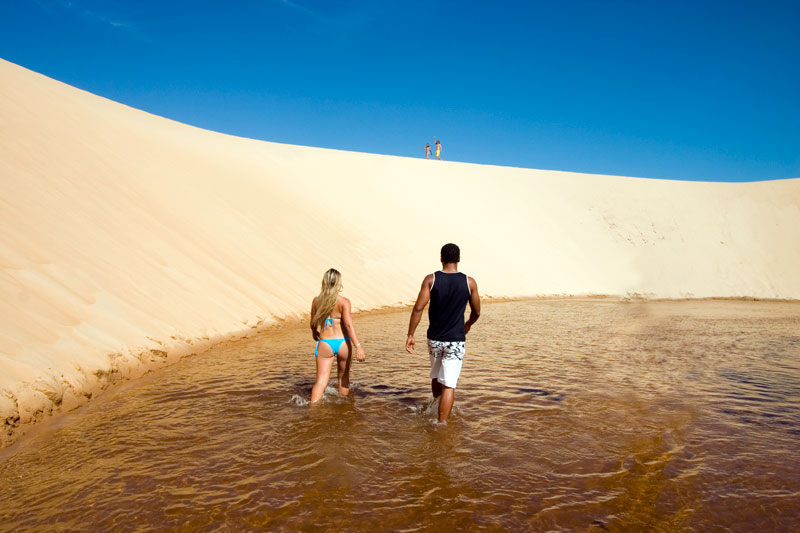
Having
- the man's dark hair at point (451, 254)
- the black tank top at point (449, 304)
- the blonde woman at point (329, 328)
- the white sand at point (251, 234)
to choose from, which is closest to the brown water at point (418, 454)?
the blonde woman at point (329, 328)

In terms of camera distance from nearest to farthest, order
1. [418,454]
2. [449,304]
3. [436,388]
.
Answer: [418,454] < [449,304] < [436,388]

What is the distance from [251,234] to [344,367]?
9575 millimetres

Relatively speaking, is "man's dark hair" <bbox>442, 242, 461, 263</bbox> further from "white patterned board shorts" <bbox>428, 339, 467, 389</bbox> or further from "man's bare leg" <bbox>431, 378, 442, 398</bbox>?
"man's bare leg" <bbox>431, 378, 442, 398</bbox>

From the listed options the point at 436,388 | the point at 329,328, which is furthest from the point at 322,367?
the point at 436,388

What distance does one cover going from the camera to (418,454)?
396cm

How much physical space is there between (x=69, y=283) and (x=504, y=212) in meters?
25.7

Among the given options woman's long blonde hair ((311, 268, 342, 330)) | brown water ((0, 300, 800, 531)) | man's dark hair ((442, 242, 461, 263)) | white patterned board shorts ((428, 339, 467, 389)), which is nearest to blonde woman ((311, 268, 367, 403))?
woman's long blonde hair ((311, 268, 342, 330))

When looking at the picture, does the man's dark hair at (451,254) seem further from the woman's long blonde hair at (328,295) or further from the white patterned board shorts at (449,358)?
the woman's long blonde hair at (328,295)

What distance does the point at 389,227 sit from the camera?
72.8ft

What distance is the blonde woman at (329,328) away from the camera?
499cm

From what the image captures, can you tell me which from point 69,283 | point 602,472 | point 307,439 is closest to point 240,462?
point 307,439

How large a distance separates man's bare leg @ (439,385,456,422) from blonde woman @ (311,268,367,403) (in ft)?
3.04

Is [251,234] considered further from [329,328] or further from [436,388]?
[436,388]

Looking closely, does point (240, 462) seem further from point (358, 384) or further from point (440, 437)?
point (358, 384)
